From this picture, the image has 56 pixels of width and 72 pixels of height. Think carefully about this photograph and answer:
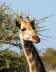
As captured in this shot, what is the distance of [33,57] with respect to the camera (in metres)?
6.22

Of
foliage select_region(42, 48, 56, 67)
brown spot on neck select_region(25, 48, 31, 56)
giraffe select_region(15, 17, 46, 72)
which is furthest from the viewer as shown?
foliage select_region(42, 48, 56, 67)

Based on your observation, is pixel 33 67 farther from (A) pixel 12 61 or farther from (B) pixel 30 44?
(A) pixel 12 61

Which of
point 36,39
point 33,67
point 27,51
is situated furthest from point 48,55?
point 36,39

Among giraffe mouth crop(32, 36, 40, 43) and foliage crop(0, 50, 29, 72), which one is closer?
giraffe mouth crop(32, 36, 40, 43)

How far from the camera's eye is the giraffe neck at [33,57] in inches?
239

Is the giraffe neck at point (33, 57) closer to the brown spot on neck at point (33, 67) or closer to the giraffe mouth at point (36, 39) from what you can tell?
the brown spot on neck at point (33, 67)

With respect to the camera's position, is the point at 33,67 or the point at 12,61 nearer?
the point at 33,67

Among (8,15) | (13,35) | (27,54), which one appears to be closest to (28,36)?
(27,54)

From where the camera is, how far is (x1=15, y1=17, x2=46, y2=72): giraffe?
606cm

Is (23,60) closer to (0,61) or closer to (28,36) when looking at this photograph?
(0,61)

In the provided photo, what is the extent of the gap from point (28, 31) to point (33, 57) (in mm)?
476

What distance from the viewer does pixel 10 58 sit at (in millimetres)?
14273

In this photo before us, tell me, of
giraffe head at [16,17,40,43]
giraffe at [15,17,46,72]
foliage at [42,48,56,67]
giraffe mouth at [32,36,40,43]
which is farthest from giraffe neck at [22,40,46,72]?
foliage at [42,48,56,67]

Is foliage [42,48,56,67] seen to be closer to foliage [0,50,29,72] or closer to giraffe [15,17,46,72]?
foliage [0,50,29,72]
